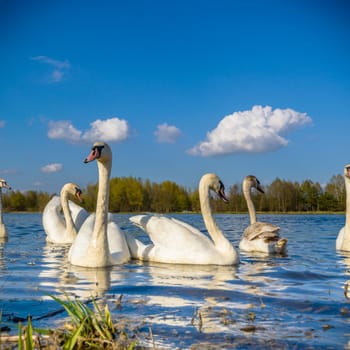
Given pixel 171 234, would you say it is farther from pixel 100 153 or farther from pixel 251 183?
pixel 251 183

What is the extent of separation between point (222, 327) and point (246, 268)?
490cm

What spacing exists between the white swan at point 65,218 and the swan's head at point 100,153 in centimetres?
518

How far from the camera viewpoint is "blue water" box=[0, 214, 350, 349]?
176 inches

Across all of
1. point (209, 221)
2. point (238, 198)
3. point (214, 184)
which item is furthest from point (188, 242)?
point (238, 198)

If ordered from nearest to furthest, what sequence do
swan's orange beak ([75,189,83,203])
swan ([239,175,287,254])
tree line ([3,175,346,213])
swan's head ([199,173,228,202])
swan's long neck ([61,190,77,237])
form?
swan's head ([199,173,228,202]) < swan ([239,175,287,254]) < swan's orange beak ([75,189,83,203]) < swan's long neck ([61,190,77,237]) < tree line ([3,175,346,213])

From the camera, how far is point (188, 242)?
958 centimetres

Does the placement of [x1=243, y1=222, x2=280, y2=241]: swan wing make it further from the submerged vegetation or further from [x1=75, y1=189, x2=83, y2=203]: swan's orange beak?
the submerged vegetation

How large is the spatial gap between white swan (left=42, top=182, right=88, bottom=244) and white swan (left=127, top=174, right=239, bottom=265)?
16.0ft

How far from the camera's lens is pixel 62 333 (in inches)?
142

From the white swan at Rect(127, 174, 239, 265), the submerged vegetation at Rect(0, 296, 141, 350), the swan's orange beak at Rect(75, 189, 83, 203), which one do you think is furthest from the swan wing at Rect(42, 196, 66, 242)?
the submerged vegetation at Rect(0, 296, 141, 350)

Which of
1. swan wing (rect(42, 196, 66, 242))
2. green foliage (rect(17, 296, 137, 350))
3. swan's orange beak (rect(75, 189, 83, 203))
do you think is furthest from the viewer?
swan wing (rect(42, 196, 66, 242))

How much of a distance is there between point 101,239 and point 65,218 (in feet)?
22.0

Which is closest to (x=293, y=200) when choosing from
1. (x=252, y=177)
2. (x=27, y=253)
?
(x=252, y=177)

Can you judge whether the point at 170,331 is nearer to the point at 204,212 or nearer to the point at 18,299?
the point at 18,299
